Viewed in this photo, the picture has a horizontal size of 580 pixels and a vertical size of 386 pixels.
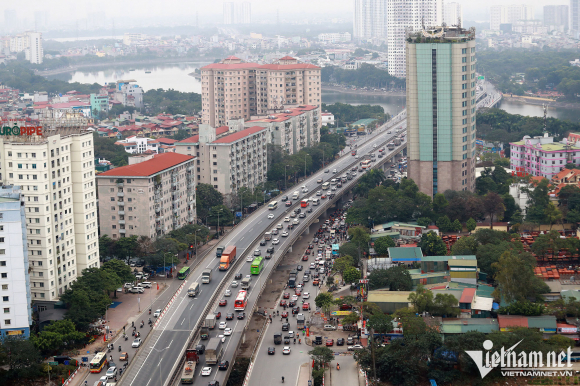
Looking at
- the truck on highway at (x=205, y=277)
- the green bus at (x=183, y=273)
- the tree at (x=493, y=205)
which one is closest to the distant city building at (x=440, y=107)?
the tree at (x=493, y=205)

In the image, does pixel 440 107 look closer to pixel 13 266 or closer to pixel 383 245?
pixel 383 245

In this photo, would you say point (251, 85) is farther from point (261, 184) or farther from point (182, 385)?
point (182, 385)

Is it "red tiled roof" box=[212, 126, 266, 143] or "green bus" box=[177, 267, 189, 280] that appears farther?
"red tiled roof" box=[212, 126, 266, 143]

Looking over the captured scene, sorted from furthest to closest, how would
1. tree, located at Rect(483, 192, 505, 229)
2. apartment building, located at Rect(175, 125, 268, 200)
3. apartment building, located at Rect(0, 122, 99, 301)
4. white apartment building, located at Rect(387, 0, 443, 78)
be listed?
white apartment building, located at Rect(387, 0, 443, 78) → apartment building, located at Rect(175, 125, 268, 200) → tree, located at Rect(483, 192, 505, 229) → apartment building, located at Rect(0, 122, 99, 301)

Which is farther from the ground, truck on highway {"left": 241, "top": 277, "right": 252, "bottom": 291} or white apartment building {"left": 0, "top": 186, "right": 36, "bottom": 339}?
white apartment building {"left": 0, "top": 186, "right": 36, "bottom": 339}

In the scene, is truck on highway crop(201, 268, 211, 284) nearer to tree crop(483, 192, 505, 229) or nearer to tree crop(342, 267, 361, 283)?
tree crop(342, 267, 361, 283)

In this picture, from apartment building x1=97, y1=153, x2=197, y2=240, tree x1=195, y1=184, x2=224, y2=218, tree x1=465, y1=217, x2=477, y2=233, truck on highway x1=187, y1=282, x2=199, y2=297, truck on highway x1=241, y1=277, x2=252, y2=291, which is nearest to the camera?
truck on highway x1=187, y1=282, x2=199, y2=297

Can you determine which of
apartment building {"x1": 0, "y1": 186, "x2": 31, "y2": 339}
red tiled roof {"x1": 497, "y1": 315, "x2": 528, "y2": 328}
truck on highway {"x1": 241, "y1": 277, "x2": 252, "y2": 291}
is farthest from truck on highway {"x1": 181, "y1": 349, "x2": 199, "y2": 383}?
red tiled roof {"x1": 497, "y1": 315, "x2": 528, "y2": 328}
